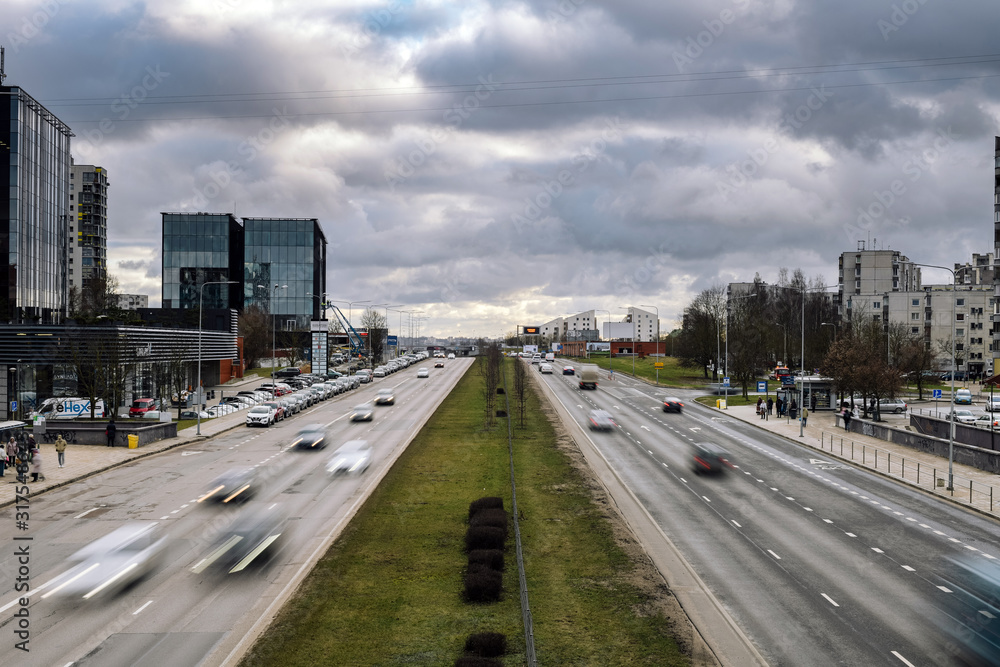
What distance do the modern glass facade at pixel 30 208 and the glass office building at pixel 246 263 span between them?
146 ft

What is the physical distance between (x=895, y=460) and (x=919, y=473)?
6086 mm

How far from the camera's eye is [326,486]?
3141 centimetres

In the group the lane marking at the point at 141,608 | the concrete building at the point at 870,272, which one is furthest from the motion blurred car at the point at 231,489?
the concrete building at the point at 870,272

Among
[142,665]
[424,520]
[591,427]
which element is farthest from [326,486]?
[591,427]

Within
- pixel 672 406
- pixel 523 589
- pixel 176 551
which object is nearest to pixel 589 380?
pixel 672 406

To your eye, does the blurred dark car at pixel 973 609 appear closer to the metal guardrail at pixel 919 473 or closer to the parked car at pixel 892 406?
the metal guardrail at pixel 919 473

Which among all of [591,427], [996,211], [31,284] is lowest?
[591,427]

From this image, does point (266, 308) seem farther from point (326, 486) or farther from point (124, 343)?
point (326, 486)

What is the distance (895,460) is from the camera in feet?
135

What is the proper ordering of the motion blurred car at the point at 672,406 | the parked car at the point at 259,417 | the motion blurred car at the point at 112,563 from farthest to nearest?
the motion blurred car at the point at 672,406, the parked car at the point at 259,417, the motion blurred car at the point at 112,563

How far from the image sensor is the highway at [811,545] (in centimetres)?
1562

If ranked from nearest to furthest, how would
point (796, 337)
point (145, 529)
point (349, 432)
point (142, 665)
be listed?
point (142, 665) < point (145, 529) < point (349, 432) < point (796, 337)

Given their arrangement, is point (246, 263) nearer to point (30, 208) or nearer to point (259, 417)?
point (30, 208)

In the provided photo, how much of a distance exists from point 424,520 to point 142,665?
39.5 ft
